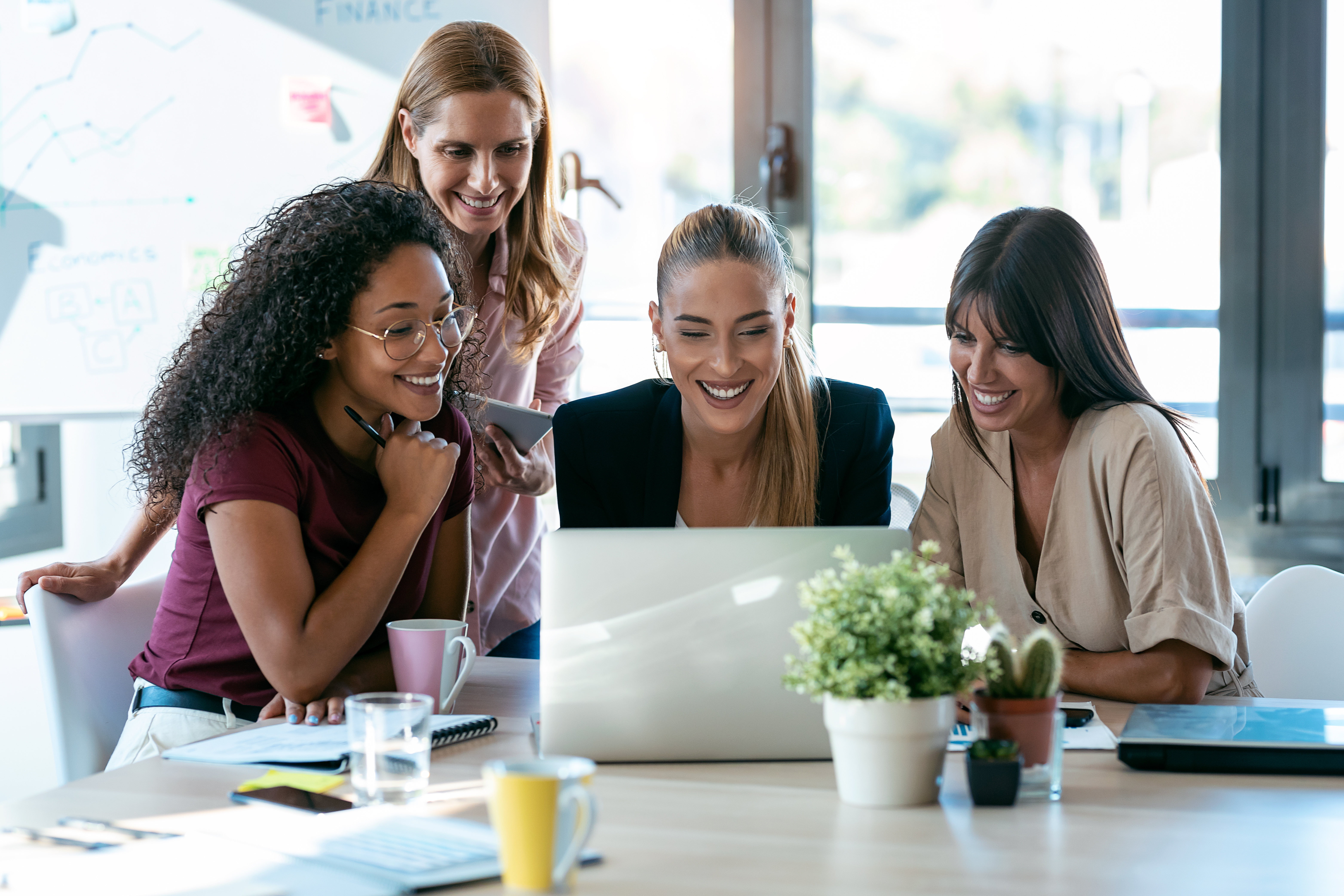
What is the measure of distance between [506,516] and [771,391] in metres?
0.65

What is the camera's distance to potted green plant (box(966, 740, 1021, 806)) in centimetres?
102

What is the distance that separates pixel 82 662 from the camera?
5.26 ft

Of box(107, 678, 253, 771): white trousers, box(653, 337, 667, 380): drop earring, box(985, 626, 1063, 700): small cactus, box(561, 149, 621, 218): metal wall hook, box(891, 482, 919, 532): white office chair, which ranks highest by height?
box(561, 149, 621, 218): metal wall hook

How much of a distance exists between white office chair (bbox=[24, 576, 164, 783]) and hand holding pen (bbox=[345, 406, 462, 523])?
18.0 inches

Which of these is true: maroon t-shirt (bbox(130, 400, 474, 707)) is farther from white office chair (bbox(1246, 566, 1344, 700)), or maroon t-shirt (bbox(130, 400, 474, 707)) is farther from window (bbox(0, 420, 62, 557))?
window (bbox(0, 420, 62, 557))

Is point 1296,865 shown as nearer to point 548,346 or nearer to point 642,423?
point 642,423

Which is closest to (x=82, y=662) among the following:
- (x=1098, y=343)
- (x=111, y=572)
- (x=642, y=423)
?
(x=111, y=572)

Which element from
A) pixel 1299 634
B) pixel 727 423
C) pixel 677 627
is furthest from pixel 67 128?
pixel 1299 634

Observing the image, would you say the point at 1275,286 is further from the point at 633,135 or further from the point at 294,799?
the point at 294,799

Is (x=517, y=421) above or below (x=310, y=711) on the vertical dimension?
above

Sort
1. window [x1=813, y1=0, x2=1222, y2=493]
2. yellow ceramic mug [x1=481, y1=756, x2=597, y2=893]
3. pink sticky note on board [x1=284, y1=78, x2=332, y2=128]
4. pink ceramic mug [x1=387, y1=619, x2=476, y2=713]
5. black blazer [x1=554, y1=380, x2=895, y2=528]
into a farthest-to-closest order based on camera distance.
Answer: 1. window [x1=813, y1=0, x2=1222, y2=493]
2. pink sticky note on board [x1=284, y1=78, x2=332, y2=128]
3. black blazer [x1=554, y1=380, x2=895, y2=528]
4. pink ceramic mug [x1=387, y1=619, x2=476, y2=713]
5. yellow ceramic mug [x1=481, y1=756, x2=597, y2=893]

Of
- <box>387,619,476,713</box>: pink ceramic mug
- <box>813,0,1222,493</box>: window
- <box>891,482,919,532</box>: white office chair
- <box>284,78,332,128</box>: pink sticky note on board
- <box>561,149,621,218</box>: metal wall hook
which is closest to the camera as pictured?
<box>387,619,476,713</box>: pink ceramic mug

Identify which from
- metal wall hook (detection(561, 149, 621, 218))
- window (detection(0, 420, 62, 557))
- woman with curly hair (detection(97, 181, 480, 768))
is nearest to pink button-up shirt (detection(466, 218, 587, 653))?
woman with curly hair (detection(97, 181, 480, 768))

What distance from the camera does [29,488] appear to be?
299 cm
